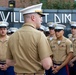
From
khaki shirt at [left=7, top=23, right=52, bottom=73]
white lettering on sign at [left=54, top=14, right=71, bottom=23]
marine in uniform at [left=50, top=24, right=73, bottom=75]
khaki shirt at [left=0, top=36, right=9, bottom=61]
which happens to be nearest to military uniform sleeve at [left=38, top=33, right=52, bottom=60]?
khaki shirt at [left=7, top=23, right=52, bottom=73]

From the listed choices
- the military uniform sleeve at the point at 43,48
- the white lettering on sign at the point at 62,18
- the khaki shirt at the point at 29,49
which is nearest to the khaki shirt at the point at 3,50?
the khaki shirt at the point at 29,49

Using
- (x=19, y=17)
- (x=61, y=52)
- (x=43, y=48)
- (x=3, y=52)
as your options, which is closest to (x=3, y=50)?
(x=3, y=52)

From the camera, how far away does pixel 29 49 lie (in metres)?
Result: 4.71

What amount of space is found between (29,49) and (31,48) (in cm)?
3

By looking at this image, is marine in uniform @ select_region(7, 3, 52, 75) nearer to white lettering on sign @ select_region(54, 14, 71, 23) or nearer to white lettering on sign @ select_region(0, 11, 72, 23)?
white lettering on sign @ select_region(0, 11, 72, 23)

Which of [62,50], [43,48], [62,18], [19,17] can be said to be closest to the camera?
[43,48]

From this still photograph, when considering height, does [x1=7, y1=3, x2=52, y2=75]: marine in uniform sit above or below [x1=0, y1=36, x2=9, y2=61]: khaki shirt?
above

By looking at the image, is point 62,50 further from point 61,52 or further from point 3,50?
point 3,50

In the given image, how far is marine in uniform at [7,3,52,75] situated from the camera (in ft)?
15.3

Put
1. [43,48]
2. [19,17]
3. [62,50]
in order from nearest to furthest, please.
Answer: [43,48] → [62,50] → [19,17]

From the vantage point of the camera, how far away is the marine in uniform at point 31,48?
183 inches

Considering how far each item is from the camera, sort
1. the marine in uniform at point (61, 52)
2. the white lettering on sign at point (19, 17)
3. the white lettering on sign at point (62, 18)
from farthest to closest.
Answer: the white lettering on sign at point (62, 18)
the white lettering on sign at point (19, 17)
the marine in uniform at point (61, 52)

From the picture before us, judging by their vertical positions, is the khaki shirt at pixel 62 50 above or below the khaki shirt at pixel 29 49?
below

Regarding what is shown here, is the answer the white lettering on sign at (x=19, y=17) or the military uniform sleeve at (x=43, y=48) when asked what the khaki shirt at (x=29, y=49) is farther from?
the white lettering on sign at (x=19, y=17)
